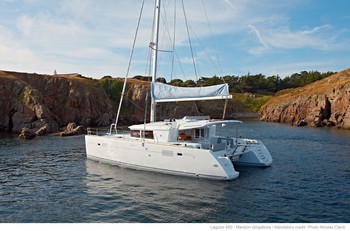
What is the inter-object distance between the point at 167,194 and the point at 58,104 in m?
49.2

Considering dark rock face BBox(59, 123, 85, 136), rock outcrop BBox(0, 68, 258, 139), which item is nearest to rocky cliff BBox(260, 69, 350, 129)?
rock outcrop BBox(0, 68, 258, 139)

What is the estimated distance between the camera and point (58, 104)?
60.1m

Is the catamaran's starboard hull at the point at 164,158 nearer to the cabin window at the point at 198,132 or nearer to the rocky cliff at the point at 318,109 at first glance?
the cabin window at the point at 198,132

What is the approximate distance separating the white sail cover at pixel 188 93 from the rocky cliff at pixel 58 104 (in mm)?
15805

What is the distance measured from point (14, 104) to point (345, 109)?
5765 centimetres

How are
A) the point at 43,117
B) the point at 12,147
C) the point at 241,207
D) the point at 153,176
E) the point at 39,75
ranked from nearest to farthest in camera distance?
1. the point at 241,207
2. the point at 153,176
3. the point at 12,147
4. the point at 43,117
5. the point at 39,75

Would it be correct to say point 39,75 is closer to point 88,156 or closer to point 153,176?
point 88,156

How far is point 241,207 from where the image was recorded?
1427 centimetres

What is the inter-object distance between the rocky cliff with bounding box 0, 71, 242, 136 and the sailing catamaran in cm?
1576

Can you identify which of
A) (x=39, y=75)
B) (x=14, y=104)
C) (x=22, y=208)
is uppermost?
(x=39, y=75)

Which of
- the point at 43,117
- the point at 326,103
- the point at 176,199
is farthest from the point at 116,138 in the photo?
the point at 326,103

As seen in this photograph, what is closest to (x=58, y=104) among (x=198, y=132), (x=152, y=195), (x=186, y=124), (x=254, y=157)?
(x=198, y=132)

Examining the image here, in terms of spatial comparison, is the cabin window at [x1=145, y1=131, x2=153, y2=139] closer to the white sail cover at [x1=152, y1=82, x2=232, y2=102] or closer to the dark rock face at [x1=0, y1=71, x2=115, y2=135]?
the white sail cover at [x1=152, y1=82, x2=232, y2=102]

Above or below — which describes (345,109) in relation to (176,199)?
above
